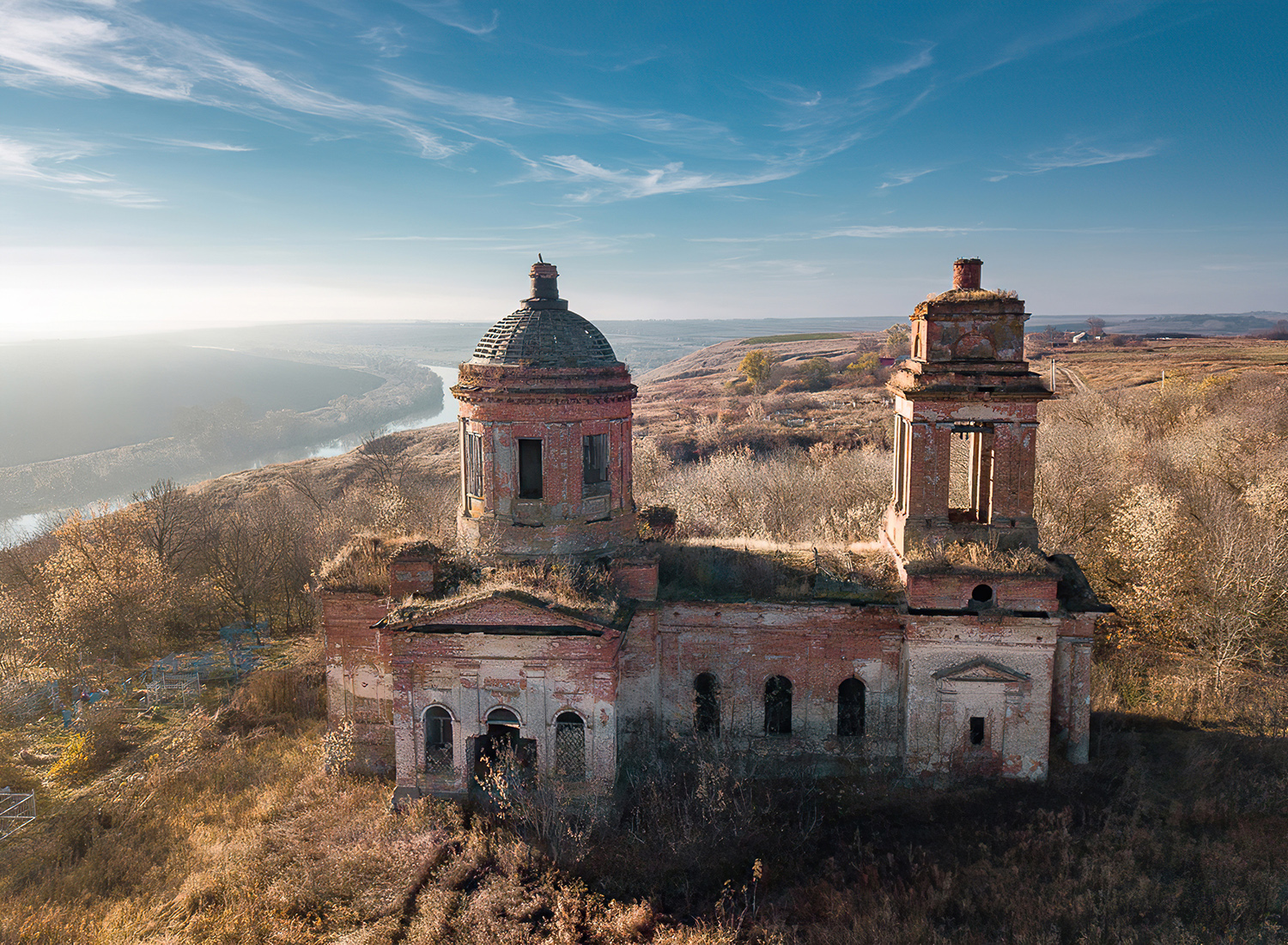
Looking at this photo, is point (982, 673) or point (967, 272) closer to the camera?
point (982, 673)

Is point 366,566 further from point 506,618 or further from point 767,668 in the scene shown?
point 767,668

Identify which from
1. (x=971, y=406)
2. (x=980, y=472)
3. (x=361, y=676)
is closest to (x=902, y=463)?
(x=980, y=472)

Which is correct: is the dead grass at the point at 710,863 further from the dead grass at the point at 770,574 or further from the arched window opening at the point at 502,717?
the dead grass at the point at 770,574

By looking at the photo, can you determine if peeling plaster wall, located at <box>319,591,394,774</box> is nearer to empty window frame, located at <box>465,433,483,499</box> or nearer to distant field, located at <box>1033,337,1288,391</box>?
empty window frame, located at <box>465,433,483,499</box>

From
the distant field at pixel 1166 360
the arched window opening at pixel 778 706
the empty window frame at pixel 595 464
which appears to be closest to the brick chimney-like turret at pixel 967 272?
the empty window frame at pixel 595 464

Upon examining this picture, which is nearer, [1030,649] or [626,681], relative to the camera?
[1030,649]

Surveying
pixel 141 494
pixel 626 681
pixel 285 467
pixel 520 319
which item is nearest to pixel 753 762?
Answer: pixel 626 681

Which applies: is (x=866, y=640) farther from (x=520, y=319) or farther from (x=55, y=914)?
(x=55, y=914)
